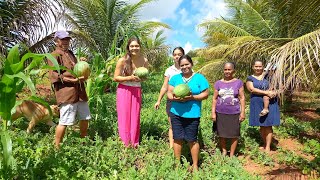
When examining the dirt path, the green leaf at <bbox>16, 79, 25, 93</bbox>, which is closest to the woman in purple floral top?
the dirt path

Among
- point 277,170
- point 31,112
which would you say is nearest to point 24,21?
point 31,112

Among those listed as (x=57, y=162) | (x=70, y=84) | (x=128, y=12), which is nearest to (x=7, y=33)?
(x=70, y=84)

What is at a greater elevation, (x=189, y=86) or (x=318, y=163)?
(x=189, y=86)

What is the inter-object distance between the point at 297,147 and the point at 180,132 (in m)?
2.68

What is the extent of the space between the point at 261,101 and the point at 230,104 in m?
0.77

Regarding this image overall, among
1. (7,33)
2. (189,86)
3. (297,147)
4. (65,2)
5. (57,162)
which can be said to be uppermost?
(65,2)

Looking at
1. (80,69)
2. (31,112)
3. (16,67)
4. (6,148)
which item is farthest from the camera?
(31,112)

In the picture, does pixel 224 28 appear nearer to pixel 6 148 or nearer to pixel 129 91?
pixel 129 91

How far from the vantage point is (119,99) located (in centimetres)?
443

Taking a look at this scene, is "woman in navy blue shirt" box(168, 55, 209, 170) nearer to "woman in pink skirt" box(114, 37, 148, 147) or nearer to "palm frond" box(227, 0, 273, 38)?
"woman in pink skirt" box(114, 37, 148, 147)

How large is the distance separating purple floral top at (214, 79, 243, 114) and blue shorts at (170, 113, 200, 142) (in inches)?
29.4

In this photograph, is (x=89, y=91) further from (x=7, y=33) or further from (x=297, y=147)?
(x=297, y=147)

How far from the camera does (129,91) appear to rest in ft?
14.4

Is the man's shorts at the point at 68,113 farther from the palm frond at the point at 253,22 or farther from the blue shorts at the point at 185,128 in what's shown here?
the palm frond at the point at 253,22
